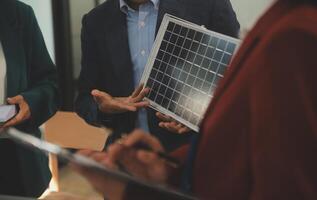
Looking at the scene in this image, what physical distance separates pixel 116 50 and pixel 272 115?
0.86 metres

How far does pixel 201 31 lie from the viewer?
0.97 m

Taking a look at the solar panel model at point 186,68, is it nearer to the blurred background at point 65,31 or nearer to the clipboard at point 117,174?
the clipboard at point 117,174

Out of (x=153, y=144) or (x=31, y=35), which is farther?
(x=31, y=35)

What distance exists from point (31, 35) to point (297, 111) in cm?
103

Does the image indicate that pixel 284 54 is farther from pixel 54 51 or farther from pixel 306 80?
pixel 54 51

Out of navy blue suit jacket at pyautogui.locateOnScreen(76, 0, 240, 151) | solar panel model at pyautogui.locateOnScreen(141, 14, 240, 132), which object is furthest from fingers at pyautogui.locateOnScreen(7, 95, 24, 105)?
solar panel model at pyautogui.locateOnScreen(141, 14, 240, 132)

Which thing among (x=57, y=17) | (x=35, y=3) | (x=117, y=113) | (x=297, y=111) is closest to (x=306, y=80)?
(x=297, y=111)

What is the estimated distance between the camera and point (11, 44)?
1.25 meters

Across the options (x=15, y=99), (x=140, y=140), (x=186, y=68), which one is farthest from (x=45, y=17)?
(x=140, y=140)

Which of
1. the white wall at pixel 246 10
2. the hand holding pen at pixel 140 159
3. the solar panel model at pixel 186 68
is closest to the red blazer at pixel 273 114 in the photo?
the hand holding pen at pixel 140 159


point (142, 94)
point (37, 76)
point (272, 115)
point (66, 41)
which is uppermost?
point (272, 115)

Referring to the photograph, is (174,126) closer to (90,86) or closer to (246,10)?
(90,86)

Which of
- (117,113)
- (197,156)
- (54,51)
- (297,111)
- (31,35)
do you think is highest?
(297,111)

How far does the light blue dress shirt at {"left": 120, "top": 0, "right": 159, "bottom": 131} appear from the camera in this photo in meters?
1.25
